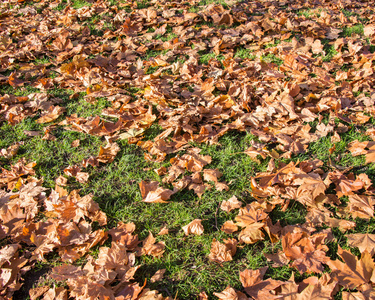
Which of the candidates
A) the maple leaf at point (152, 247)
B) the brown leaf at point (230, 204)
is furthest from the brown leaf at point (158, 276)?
the brown leaf at point (230, 204)

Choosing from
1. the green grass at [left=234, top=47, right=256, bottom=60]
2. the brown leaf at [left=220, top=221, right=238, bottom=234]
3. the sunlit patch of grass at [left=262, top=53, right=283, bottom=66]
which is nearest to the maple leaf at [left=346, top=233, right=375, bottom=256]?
the brown leaf at [left=220, top=221, right=238, bottom=234]

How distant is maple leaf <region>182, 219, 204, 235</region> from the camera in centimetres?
223

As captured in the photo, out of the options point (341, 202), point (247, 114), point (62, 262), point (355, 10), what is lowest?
point (341, 202)

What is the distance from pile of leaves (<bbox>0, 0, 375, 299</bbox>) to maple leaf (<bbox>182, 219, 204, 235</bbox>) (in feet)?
0.09

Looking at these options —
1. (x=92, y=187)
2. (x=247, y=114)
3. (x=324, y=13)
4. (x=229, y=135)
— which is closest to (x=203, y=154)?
(x=229, y=135)

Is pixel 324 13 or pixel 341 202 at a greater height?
pixel 324 13

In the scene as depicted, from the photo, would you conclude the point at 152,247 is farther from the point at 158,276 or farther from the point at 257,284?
the point at 257,284

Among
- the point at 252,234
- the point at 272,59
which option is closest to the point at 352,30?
the point at 272,59

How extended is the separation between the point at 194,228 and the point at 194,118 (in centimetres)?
130

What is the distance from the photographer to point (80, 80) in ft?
12.9

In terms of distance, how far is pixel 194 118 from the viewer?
122 inches

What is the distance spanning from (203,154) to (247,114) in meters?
0.72

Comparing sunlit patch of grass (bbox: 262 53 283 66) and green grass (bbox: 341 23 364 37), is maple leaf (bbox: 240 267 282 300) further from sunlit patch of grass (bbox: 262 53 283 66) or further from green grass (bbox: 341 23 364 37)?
green grass (bbox: 341 23 364 37)

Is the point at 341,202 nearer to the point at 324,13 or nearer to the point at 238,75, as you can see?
the point at 238,75
